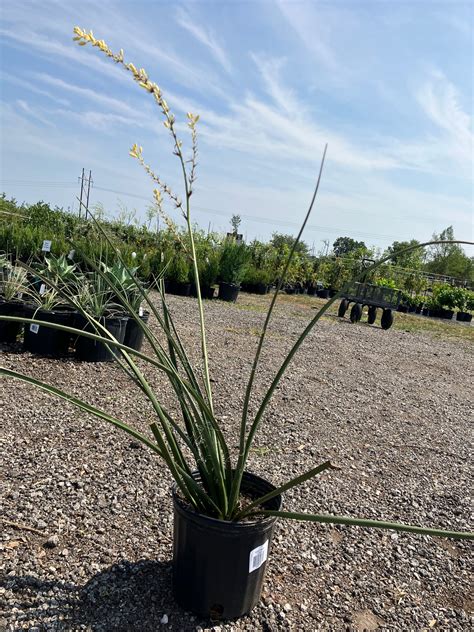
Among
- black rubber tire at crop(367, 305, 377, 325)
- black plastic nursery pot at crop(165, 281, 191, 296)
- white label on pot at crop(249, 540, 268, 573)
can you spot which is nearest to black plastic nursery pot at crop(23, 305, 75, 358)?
white label on pot at crop(249, 540, 268, 573)

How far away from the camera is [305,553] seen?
6.12ft

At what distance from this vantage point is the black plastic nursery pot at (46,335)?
3646 mm

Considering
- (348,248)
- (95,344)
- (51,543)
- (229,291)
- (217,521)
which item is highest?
(348,248)

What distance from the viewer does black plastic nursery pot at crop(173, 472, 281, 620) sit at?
4.44ft

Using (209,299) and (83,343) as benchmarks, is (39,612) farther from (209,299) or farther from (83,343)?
(209,299)

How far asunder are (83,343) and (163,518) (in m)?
2.03

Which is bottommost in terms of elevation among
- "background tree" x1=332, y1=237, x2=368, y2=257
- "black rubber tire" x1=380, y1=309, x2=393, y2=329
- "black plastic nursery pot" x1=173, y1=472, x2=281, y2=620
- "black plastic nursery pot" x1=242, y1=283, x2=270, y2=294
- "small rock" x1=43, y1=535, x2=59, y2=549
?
"small rock" x1=43, y1=535, x2=59, y2=549

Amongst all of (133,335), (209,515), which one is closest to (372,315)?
(133,335)

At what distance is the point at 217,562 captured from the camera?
138 cm

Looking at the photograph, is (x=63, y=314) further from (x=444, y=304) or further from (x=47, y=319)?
(x=444, y=304)

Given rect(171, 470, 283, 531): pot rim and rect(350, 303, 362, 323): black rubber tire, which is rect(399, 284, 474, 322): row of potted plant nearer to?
rect(350, 303, 362, 323): black rubber tire

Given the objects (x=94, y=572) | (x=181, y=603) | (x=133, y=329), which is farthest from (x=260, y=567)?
(x=133, y=329)

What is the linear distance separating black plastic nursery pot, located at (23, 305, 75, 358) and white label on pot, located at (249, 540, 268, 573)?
2637mm

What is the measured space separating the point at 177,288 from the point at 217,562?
834 cm
